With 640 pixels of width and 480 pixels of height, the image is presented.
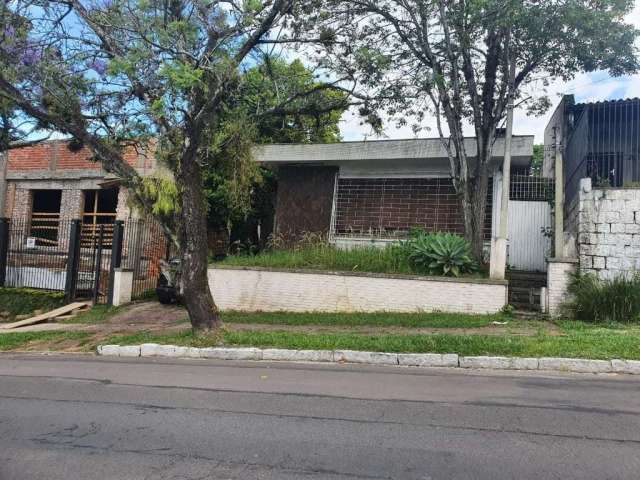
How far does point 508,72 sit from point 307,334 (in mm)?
7840

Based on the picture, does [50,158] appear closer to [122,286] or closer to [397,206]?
[122,286]

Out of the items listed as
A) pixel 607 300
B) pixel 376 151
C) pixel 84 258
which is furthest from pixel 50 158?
Answer: pixel 607 300

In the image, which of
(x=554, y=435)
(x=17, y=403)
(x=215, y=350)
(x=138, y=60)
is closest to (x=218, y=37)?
(x=138, y=60)

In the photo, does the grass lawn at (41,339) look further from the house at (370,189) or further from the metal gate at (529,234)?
the metal gate at (529,234)

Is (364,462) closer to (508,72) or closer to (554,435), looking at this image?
(554,435)

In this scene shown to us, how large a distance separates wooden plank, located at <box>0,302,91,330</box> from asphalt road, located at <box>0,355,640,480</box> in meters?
7.57

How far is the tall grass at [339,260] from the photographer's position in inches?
500

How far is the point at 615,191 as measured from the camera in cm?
1094

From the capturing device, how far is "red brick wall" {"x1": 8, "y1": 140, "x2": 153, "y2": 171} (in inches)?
799

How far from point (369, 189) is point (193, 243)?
285 inches

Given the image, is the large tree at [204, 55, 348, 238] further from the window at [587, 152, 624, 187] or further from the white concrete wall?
the window at [587, 152, 624, 187]

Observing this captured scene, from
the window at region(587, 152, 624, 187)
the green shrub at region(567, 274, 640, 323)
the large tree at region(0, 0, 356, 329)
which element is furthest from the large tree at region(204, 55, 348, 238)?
the green shrub at region(567, 274, 640, 323)

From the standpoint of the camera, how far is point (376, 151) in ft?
48.9

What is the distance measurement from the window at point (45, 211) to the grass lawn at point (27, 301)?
3.81m
